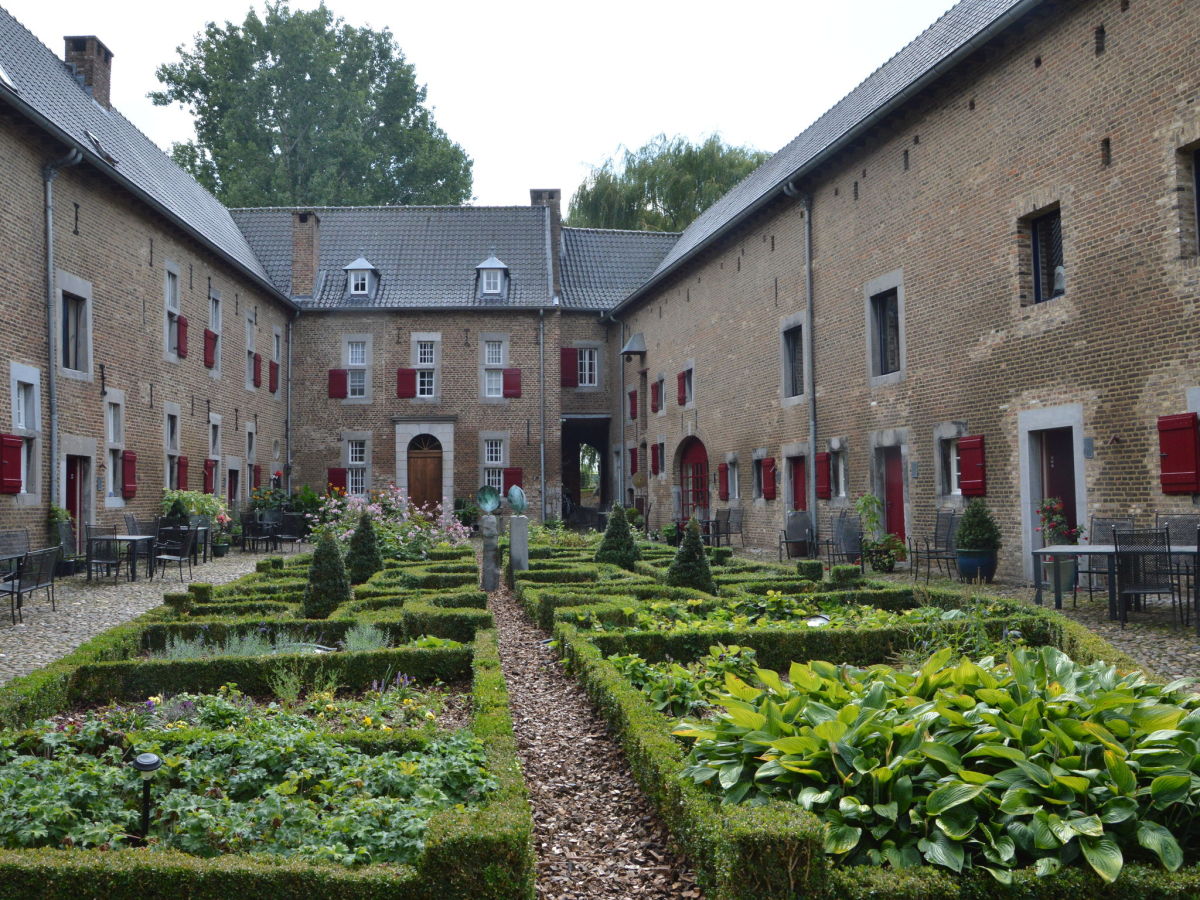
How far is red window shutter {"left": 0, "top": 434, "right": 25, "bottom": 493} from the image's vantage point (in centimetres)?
1275

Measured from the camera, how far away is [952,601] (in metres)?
8.70

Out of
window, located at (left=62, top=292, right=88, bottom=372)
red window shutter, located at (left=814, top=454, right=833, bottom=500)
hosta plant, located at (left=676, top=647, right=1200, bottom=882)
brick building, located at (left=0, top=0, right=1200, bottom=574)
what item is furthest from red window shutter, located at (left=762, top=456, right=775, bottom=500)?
hosta plant, located at (left=676, top=647, right=1200, bottom=882)

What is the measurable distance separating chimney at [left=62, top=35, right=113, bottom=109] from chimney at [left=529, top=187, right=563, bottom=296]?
12.6m

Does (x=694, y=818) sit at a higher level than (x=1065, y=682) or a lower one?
lower

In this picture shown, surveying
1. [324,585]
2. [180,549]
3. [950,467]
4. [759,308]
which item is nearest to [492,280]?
[759,308]

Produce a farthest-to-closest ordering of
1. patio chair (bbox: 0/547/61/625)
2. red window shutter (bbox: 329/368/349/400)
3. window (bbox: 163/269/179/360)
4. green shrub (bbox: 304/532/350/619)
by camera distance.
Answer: red window shutter (bbox: 329/368/349/400) < window (bbox: 163/269/179/360) < patio chair (bbox: 0/547/61/625) < green shrub (bbox: 304/532/350/619)

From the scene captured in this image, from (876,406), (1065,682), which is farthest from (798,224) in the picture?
(1065,682)

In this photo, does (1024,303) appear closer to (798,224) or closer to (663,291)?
(798,224)

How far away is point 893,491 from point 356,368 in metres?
17.0

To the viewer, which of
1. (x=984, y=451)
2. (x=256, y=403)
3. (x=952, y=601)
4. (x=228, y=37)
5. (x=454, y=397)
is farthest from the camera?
(x=228, y=37)

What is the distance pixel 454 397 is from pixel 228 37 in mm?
16973

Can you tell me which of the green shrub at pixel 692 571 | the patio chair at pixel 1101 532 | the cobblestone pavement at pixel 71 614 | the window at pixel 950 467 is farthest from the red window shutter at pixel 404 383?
the patio chair at pixel 1101 532

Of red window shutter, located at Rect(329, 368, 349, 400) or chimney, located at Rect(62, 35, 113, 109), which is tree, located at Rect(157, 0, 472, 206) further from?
chimney, located at Rect(62, 35, 113, 109)

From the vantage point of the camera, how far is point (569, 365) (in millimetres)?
29016
